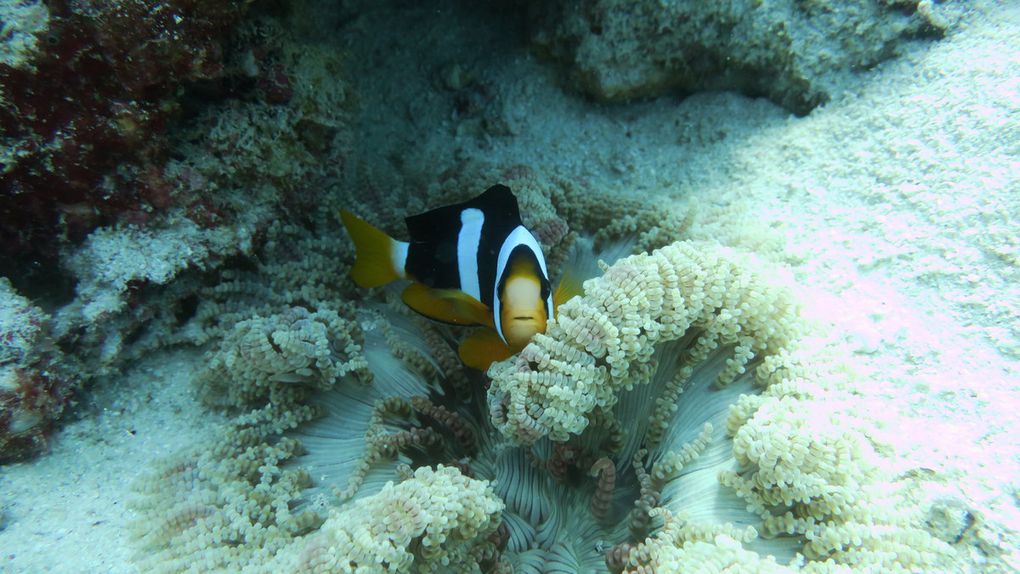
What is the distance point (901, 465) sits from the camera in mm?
1363

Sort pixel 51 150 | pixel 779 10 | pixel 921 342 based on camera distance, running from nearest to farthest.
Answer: pixel 51 150 < pixel 921 342 < pixel 779 10

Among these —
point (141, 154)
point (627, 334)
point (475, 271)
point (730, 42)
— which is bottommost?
point (627, 334)

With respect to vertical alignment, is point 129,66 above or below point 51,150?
above

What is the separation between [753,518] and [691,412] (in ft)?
1.09

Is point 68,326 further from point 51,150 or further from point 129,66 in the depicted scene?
point 129,66

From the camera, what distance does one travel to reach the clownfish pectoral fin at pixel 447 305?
1.70 meters

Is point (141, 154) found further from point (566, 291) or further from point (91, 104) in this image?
point (566, 291)

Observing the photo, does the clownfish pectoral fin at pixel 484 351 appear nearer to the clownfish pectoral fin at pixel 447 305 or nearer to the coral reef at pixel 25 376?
the clownfish pectoral fin at pixel 447 305

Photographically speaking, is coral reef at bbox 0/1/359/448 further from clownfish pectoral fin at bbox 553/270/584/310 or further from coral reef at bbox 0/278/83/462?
clownfish pectoral fin at bbox 553/270/584/310

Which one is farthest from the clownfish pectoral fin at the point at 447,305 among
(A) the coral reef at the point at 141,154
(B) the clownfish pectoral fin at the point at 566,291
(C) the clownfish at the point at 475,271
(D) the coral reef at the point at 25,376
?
(D) the coral reef at the point at 25,376

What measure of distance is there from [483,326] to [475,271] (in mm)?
226

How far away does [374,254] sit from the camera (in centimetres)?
191

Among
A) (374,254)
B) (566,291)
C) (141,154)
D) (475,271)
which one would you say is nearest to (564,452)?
(566,291)

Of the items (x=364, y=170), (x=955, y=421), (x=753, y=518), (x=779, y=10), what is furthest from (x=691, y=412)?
(x=779, y=10)
